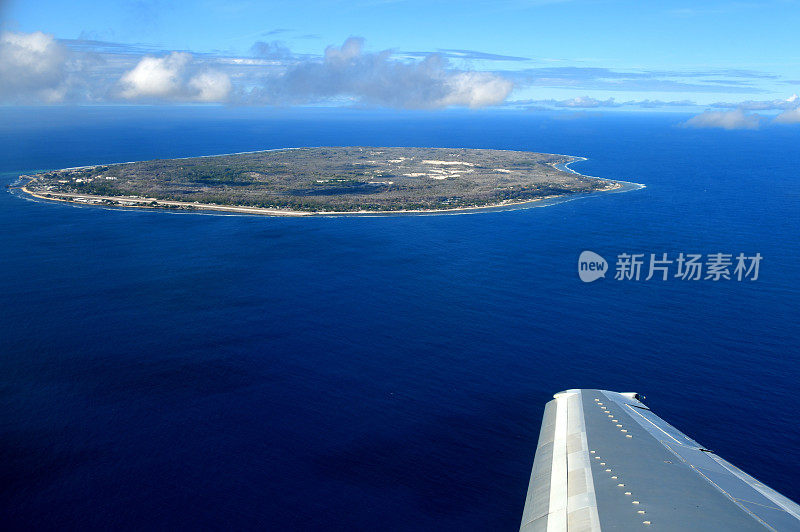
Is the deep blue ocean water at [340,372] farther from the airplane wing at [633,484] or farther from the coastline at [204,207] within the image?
the coastline at [204,207]

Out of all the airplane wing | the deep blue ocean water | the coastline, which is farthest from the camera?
the coastline

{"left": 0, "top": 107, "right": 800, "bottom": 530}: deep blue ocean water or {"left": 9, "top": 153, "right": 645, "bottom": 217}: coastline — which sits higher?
{"left": 9, "top": 153, "right": 645, "bottom": 217}: coastline

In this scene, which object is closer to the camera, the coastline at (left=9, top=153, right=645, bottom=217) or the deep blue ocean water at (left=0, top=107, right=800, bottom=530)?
the deep blue ocean water at (left=0, top=107, right=800, bottom=530)

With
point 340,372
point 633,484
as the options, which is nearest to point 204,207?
point 340,372

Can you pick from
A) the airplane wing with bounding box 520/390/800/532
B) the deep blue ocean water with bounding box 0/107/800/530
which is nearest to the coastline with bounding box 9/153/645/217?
the deep blue ocean water with bounding box 0/107/800/530

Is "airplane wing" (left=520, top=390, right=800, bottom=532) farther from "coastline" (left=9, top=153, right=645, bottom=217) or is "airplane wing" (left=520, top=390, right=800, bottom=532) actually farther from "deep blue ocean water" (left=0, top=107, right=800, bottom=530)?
"coastline" (left=9, top=153, right=645, bottom=217)

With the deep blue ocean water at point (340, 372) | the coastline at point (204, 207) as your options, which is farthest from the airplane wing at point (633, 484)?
the coastline at point (204, 207)
